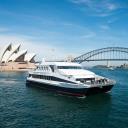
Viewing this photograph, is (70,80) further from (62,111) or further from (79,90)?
(62,111)

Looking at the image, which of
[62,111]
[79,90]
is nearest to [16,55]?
[79,90]

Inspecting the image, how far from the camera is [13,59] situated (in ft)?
478

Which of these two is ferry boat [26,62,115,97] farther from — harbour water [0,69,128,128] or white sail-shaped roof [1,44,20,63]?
white sail-shaped roof [1,44,20,63]

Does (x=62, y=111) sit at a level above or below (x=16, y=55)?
below

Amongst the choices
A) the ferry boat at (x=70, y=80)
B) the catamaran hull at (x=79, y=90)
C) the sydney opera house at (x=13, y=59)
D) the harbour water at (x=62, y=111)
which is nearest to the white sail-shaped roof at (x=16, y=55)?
the sydney opera house at (x=13, y=59)

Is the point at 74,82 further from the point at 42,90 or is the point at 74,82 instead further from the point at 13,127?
the point at 13,127

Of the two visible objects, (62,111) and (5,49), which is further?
(5,49)

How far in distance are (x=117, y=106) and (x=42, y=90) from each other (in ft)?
53.3

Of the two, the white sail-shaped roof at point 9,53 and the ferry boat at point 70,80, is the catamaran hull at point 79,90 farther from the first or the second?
the white sail-shaped roof at point 9,53

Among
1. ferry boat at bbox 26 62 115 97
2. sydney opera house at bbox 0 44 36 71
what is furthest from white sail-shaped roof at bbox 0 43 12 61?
ferry boat at bbox 26 62 115 97

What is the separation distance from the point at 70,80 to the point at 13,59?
112454 millimetres

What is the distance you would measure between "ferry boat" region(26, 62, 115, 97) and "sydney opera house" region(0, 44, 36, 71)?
97.3 metres

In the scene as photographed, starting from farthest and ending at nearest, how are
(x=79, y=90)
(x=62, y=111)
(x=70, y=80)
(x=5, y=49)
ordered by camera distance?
(x=5, y=49)
(x=70, y=80)
(x=79, y=90)
(x=62, y=111)

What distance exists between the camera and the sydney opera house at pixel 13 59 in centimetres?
14188
